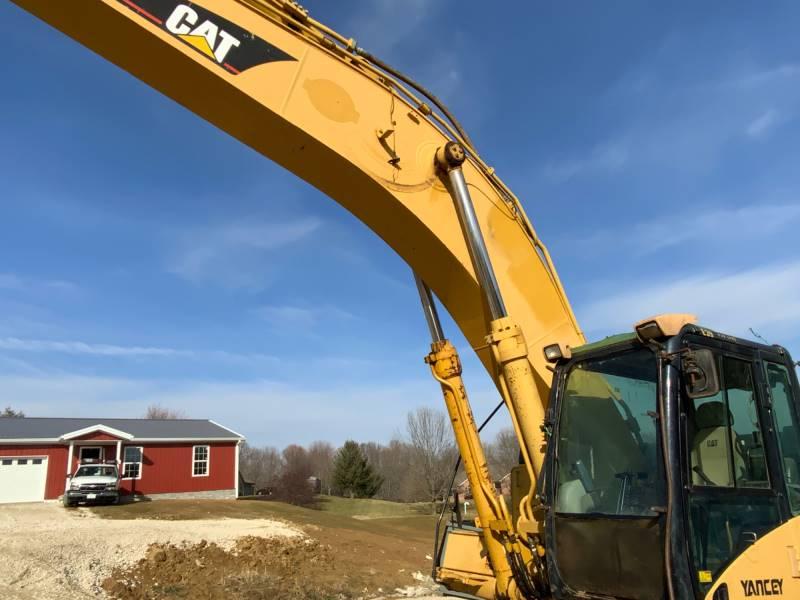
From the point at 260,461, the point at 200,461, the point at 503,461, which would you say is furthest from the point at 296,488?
the point at 260,461

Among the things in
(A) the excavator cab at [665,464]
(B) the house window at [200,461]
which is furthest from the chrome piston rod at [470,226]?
(B) the house window at [200,461]

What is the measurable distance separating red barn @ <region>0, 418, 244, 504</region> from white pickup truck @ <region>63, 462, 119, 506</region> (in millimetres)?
2286

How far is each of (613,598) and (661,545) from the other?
44cm

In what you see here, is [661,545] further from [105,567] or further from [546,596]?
[105,567]

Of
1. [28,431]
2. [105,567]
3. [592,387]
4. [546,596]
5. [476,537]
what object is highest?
[28,431]

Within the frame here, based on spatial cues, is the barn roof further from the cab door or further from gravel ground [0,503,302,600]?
the cab door

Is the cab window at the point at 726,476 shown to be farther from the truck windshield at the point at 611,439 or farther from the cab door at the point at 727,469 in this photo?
the truck windshield at the point at 611,439

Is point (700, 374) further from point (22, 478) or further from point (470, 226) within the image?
point (22, 478)

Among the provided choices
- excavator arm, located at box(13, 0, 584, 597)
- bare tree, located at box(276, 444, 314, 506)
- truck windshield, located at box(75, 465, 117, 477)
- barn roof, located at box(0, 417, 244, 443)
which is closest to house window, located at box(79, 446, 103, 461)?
barn roof, located at box(0, 417, 244, 443)

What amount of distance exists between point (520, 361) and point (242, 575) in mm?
A: 12892

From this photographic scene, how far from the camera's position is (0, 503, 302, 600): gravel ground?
488 inches

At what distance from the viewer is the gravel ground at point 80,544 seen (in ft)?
40.7

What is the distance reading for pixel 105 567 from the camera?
13984mm

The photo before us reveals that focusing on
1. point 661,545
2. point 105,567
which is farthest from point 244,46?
point 105,567
